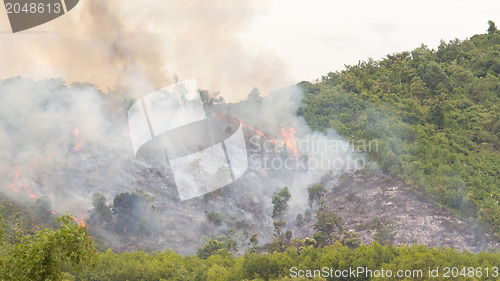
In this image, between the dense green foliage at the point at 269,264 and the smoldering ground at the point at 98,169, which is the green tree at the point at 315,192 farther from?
the dense green foliage at the point at 269,264

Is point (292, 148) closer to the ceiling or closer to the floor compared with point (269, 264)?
closer to the ceiling

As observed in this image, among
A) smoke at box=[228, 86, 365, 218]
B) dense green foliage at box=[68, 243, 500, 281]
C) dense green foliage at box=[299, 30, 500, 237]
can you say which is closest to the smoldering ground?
smoke at box=[228, 86, 365, 218]

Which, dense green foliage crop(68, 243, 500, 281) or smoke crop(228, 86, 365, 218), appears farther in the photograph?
smoke crop(228, 86, 365, 218)

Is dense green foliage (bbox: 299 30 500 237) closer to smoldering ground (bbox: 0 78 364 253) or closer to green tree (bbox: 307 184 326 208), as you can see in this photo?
smoldering ground (bbox: 0 78 364 253)

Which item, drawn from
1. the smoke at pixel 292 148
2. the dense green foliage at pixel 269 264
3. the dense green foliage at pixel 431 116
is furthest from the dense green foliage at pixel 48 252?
the smoke at pixel 292 148

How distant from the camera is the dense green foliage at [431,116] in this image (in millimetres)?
77625

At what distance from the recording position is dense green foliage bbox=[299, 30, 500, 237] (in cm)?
7762

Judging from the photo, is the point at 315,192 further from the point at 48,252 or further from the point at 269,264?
the point at 48,252

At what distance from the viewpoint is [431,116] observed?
101 metres

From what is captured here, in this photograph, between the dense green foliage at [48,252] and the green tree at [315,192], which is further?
the green tree at [315,192]

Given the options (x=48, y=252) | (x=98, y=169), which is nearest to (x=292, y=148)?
(x=98, y=169)

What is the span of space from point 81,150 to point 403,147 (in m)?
47.9

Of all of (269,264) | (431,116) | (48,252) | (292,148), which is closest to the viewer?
(48,252)

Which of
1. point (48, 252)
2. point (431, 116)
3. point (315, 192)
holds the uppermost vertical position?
point (48, 252)
